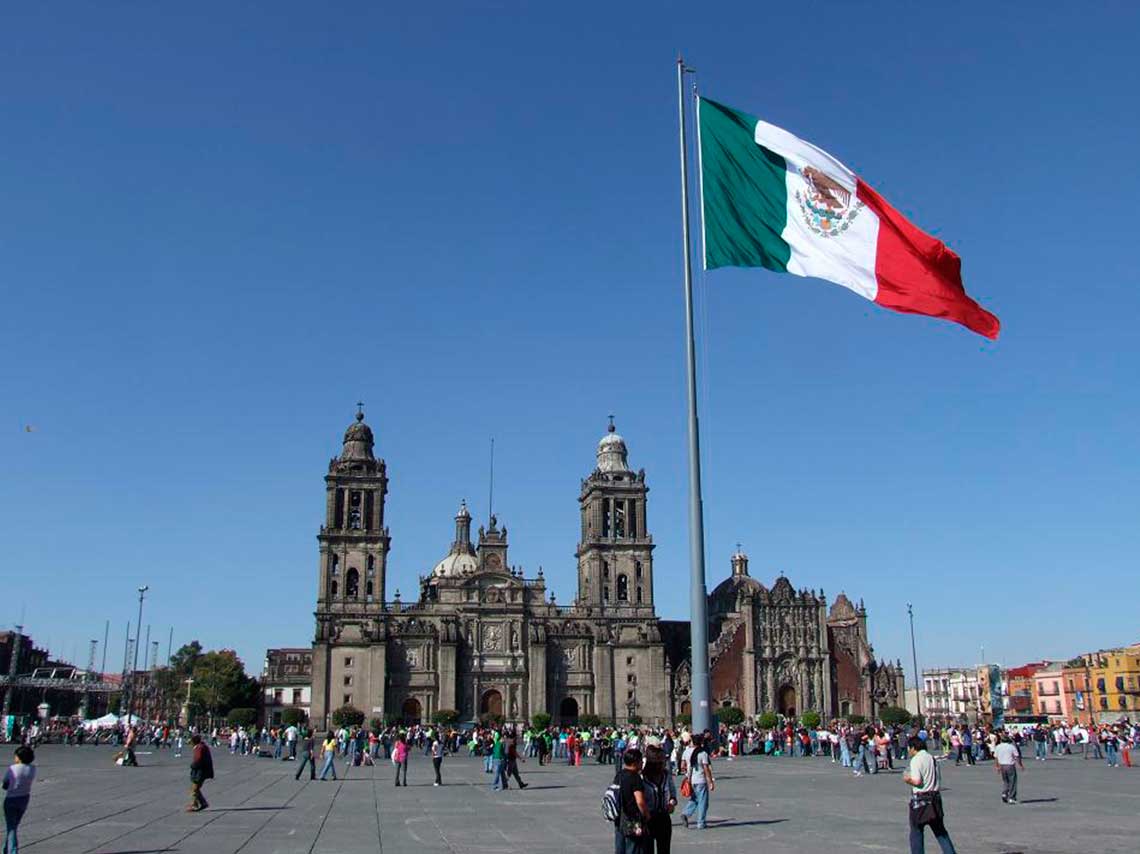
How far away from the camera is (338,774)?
35.8 metres

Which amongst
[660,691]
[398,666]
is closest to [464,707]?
[398,666]

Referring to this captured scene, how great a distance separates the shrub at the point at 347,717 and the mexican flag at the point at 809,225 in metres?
71.9

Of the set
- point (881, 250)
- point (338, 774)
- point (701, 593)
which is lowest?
point (338, 774)

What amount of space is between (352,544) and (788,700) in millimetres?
39476

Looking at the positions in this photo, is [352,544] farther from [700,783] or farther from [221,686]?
[700,783]

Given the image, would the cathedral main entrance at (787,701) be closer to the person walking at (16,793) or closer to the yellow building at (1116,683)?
the yellow building at (1116,683)

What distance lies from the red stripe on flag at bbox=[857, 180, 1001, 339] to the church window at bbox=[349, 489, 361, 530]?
78.8m

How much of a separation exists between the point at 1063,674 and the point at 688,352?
4824 inches

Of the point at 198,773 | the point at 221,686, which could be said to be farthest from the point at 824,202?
the point at 221,686

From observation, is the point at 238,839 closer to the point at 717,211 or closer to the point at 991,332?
the point at 717,211

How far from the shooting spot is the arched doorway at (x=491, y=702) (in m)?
88.8

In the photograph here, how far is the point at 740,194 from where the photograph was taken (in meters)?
16.6

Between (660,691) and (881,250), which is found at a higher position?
(881,250)

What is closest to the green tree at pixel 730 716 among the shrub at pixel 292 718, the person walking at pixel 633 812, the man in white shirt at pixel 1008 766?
the shrub at pixel 292 718
